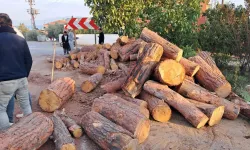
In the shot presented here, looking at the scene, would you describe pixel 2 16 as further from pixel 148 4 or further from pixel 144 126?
pixel 148 4

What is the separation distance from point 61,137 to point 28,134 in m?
0.46

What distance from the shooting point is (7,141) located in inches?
126

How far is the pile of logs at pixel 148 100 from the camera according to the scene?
3.71m

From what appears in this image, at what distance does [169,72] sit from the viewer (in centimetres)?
477

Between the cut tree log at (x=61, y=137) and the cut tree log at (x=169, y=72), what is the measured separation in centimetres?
205

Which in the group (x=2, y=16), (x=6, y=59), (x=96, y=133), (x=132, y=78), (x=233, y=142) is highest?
(x=2, y=16)

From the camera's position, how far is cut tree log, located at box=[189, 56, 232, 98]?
16.9 feet

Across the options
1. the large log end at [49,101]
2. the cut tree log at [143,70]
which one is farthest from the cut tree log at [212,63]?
the large log end at [49,101]

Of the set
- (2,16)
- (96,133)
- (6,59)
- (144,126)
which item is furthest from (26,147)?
(2,16)

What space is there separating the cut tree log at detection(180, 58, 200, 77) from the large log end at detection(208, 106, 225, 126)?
1053 millimetres

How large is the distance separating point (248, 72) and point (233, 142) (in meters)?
4.76

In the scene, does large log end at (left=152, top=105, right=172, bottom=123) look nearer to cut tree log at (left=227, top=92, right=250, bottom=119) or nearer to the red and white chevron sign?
cut tree log at (left=227, top=92, right=250, bottom=119)

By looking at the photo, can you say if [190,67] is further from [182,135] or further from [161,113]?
[182,135]

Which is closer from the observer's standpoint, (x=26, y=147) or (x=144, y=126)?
(x=26, y=147)
